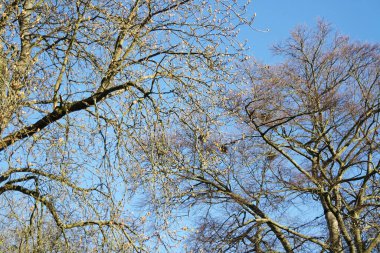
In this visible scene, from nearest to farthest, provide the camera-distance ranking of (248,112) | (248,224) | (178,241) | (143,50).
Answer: (178,241), (143,50), (248,112), (248,224)

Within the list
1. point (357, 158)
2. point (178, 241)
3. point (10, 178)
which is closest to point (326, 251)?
point (357, 158)

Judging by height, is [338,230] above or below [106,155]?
above

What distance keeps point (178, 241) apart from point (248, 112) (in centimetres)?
690

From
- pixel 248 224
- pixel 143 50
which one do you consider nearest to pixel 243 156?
pixel 248 224

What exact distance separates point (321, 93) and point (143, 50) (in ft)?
28.3

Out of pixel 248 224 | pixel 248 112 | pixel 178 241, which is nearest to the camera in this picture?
pixel 178 241

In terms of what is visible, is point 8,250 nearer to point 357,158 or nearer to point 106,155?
point 106,155

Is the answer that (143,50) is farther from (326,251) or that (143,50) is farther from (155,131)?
(326,251)

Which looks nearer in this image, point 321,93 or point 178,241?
point 178,241

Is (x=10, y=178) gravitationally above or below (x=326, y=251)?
below

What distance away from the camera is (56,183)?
5.14 metres

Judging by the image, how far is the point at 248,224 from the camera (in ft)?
43.2

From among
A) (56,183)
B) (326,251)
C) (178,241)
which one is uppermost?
(326,251)

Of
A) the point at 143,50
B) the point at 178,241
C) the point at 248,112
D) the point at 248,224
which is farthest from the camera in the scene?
the point at 248,224
